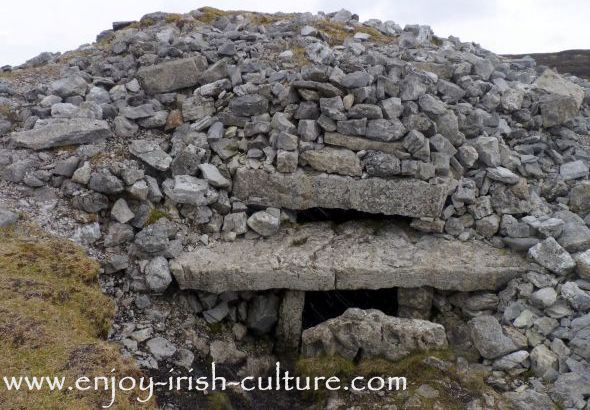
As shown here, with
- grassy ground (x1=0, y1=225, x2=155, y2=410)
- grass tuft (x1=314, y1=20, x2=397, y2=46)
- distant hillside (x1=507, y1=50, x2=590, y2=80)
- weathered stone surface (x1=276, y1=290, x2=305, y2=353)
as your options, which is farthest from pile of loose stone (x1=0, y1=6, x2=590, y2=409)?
distant hillside (x1=507, y1=50, x2=590, y2=80)

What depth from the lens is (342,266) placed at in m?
10.1

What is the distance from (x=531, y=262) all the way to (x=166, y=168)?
7874 mm

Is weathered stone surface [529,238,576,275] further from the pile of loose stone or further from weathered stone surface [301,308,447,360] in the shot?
weathered stone surface [301,308,447,360]

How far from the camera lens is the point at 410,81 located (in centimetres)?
1150

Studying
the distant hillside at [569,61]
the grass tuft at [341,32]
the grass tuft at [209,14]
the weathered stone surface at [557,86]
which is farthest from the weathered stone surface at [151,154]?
the distant hillside at [569,61]

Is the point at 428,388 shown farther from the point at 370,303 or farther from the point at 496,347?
the point at 370,303

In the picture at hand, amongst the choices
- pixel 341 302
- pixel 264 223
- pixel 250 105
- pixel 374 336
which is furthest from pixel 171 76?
pixel 374 336

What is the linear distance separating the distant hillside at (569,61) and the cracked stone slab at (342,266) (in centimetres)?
2910

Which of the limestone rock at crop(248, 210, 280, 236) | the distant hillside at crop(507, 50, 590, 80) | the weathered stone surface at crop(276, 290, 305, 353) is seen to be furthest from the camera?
the distant hillside at crop(507, 50, 590, 80)

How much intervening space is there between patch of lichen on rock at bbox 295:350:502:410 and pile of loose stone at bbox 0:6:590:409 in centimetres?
60

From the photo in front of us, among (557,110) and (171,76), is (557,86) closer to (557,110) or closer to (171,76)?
(557,110)

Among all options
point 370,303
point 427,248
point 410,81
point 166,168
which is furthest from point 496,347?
point 166,168

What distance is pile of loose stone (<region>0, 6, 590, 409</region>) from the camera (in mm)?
9688

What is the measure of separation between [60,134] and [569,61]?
4075 centimetres
